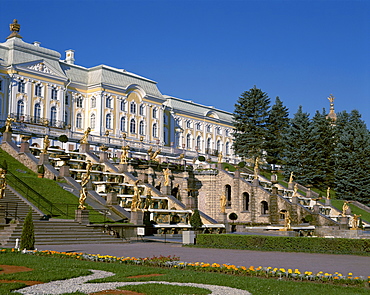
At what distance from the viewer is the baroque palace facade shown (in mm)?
59438

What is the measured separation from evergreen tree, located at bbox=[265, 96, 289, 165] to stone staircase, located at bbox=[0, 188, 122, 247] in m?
42.8

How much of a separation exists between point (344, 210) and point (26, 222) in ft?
113

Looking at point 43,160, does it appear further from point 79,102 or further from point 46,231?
point 79,102

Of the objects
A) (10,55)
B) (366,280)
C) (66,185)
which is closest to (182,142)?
(10,55)

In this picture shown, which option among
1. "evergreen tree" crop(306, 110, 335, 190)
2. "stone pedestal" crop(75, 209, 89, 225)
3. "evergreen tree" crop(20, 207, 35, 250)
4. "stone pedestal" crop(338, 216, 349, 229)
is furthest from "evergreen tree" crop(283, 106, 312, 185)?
"evergreen tree" crop(20, 207, 35, 250)

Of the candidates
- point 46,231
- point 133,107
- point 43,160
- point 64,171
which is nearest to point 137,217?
point 46,231

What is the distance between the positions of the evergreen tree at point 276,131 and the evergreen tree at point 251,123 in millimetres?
947

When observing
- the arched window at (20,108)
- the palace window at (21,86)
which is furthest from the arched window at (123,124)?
the palace window at (21,86)

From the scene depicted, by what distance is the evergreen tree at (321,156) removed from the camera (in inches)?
2414

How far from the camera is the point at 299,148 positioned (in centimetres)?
6244

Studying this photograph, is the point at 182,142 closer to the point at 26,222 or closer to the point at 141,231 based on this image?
the point at 141,231

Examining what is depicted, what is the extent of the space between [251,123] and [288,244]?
46.6 metres

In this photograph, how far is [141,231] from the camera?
26.9 metres

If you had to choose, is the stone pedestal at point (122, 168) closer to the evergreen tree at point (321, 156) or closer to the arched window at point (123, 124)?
the evergreen tree at point (321, 156)
